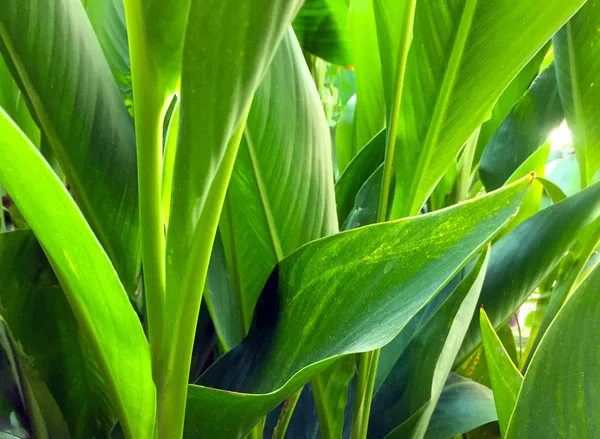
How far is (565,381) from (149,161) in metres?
0.22

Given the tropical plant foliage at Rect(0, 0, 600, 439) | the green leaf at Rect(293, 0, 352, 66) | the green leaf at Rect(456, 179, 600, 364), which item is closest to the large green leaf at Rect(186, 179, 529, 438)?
the tropical plant foliage at Rect(0, 0, 600, 439)

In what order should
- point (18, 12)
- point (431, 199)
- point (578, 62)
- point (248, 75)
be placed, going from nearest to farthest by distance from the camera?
point (248, 75), point (18, 12), point (578, 62), point (431, 199)

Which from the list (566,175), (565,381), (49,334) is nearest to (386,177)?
(565,381)

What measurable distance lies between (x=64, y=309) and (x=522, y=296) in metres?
0.38

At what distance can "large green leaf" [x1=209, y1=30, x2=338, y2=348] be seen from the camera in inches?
13.2

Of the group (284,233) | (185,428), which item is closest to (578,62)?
(284,233)

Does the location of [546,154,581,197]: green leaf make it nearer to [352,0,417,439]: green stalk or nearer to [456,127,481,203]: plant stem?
[456,127,481,203]: plant stem

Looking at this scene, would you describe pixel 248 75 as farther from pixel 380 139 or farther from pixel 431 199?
pixel 431 199

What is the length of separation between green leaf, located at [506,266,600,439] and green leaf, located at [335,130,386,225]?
248mm

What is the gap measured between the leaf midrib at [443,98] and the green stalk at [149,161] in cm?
17

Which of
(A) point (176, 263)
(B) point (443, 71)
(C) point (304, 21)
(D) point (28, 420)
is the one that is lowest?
(D) point (28, 420)

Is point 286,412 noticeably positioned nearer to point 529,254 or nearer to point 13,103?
point 529,254

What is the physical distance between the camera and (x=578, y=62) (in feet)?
1.48

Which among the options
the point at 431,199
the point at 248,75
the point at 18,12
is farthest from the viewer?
the point at 431,199
